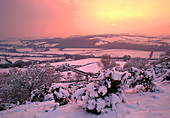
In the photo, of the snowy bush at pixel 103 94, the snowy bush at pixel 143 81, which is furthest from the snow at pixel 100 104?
the snowy bush at pixel 143 81

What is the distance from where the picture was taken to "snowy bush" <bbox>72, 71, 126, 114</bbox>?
3348 millimetres

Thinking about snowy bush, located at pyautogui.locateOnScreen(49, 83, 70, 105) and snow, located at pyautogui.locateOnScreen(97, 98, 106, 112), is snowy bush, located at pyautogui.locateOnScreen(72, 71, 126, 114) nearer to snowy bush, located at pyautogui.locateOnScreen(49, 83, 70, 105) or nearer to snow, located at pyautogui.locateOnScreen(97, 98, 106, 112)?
snow, located at pyautogui.locateOnScreen(97, 98, 106, 112)

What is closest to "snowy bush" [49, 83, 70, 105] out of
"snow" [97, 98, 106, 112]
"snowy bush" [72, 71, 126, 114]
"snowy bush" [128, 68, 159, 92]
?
"snowy bush" [72, 71, 126, 114]

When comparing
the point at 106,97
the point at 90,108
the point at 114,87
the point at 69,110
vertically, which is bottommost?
the point at 69,110

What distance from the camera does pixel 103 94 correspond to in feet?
10.9

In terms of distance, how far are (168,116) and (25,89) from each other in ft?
40.5

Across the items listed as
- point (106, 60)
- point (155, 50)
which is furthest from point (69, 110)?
point (155, 50)

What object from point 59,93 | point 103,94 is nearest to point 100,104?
point 103,94

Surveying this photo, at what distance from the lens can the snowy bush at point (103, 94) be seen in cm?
335

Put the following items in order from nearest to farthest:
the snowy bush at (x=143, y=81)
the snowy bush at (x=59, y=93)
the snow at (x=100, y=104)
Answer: the snow at (x=100, y=104) → the snowy bush at (x=59, y=93) → the snowy bush at (x=143, y=81)

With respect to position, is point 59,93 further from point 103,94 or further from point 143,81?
point 143,81

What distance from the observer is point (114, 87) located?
3842 mm

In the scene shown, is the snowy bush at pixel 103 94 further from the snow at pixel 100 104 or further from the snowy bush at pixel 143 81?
the snowy bush at pixel 143 81

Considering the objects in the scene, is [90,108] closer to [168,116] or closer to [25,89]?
[168,116]
